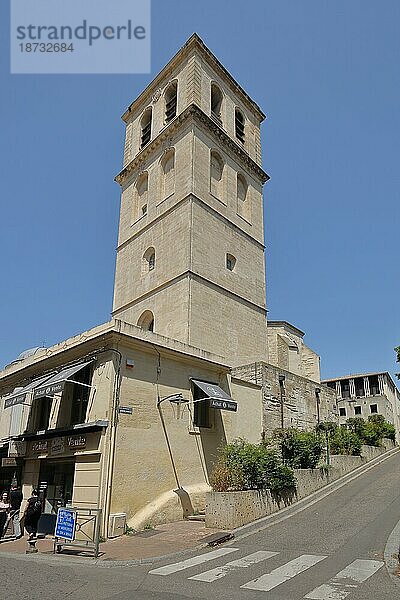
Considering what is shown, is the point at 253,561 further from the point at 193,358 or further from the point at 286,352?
the point at 286,352

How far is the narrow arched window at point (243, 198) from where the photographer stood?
28.9 metres

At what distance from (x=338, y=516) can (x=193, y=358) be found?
662 centimetres

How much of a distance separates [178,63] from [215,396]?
2395 cm

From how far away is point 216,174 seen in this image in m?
27.7

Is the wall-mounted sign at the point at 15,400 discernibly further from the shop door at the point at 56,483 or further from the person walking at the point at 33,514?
the person walking at the point at 33,514

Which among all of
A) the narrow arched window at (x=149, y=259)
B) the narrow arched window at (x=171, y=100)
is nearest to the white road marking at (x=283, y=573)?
the narrow arched window at (x=149, y=259)

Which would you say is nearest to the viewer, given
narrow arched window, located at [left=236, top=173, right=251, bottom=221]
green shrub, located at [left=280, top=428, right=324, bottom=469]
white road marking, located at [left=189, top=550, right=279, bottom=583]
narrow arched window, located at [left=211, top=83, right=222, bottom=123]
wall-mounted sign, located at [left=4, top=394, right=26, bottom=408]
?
white road marking, located at [left=189, top=550, right=279, bottom=583]

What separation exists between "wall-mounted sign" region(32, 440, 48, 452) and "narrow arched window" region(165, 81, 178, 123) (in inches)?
870

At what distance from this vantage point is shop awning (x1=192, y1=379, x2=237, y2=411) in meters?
15.0

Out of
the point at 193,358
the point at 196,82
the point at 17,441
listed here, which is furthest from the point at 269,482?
the point at 196,82

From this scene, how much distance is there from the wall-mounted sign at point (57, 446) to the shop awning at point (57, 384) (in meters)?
1.47

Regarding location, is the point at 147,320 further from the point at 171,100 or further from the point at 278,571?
the point at 278,571

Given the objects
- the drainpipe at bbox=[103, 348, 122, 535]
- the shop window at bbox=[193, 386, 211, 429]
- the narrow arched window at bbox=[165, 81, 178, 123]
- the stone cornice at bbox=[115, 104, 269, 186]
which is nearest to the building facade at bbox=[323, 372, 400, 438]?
the stone cornice at bbox=[115, 104, 269, 186]

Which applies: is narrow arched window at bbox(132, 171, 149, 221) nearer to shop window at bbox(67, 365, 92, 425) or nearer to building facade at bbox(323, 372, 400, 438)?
shop window at bbox(67, 365, 92, 425)
